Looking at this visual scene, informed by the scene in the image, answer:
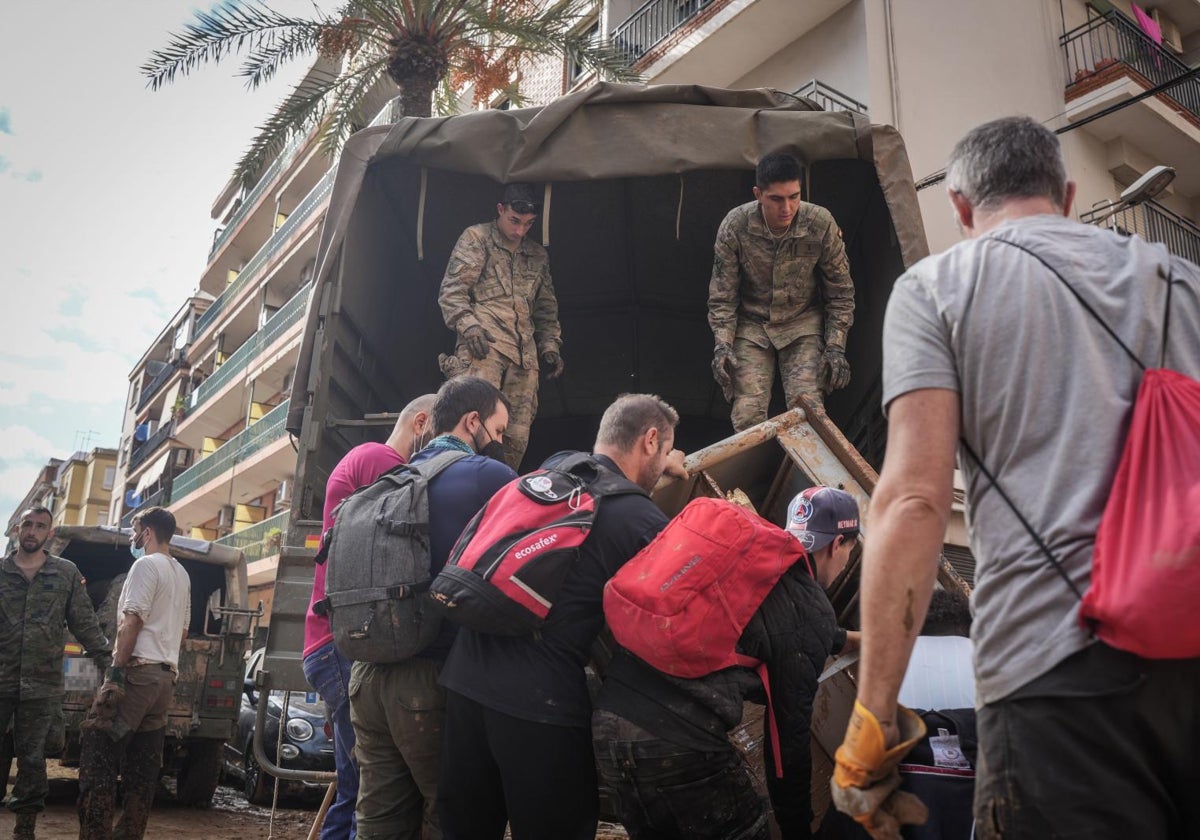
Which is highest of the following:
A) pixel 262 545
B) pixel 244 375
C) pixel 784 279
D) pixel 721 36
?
pixel 721 36

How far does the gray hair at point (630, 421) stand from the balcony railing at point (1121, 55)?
14120mm

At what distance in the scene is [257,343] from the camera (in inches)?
1125

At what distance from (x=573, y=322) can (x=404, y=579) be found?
494 centimetres

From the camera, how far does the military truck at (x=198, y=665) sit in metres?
7.26

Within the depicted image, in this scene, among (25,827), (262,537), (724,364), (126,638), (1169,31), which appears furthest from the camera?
(262,537)

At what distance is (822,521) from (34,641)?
488 centimetres

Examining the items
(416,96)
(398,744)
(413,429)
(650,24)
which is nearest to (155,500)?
(650,24)

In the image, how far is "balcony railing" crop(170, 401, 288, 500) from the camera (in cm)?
2509

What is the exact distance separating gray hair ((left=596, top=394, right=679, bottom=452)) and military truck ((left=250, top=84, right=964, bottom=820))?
3.49ft

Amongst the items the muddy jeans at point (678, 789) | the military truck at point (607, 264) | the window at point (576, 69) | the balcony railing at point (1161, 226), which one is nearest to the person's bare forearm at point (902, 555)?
the muddy jeans at point (678, 789)

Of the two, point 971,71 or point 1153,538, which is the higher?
point 971,71

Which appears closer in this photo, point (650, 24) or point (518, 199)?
point (518, 199)

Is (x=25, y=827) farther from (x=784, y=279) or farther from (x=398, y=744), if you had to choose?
(x=784, y=279)

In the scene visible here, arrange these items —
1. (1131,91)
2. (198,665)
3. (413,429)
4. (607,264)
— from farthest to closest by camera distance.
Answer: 1. (1131,91)
2. (198,665)
3. (607,264)
4. (413,429)
